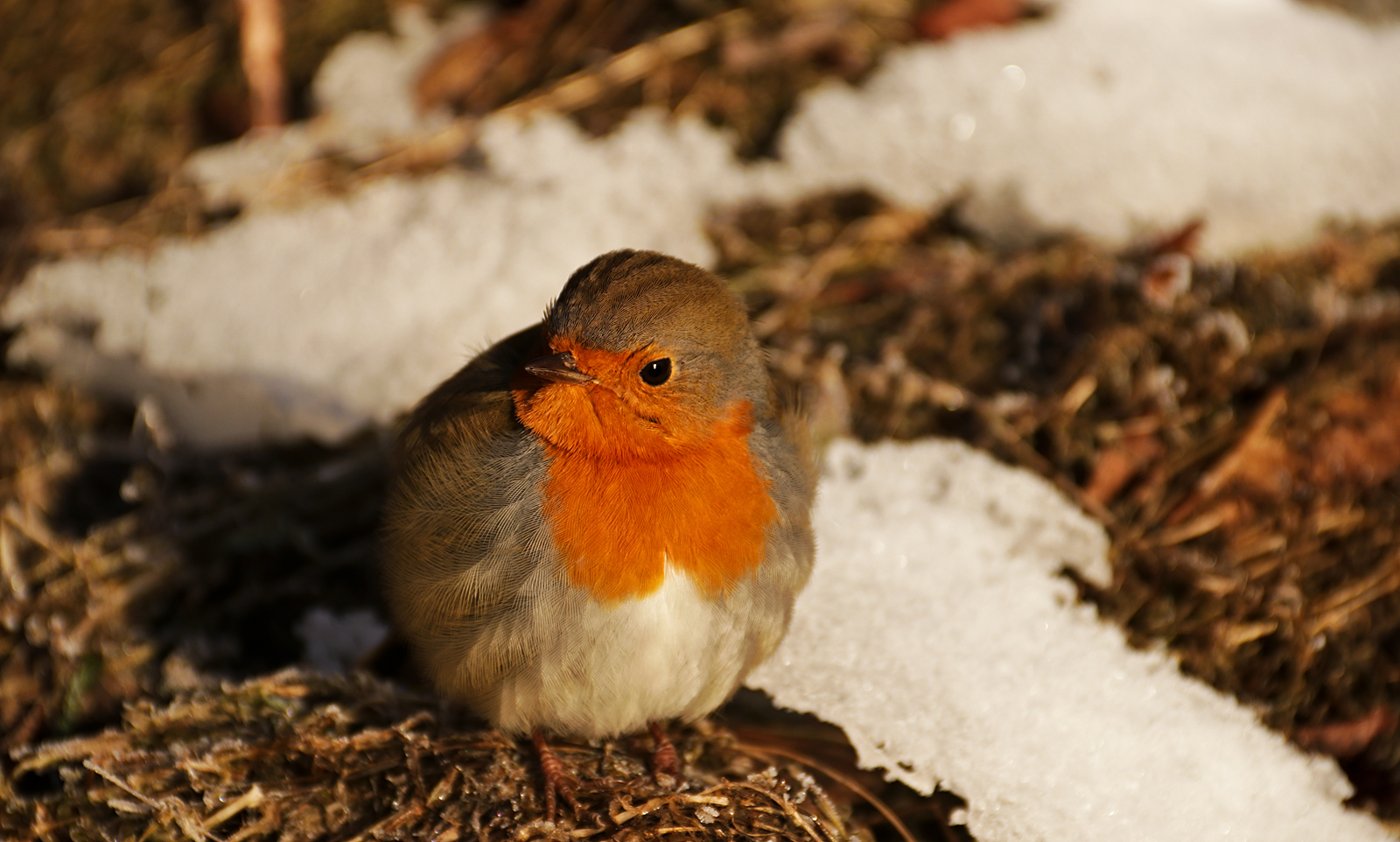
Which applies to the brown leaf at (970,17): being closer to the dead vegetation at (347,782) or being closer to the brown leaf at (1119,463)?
the brown leaf at (1119,463)

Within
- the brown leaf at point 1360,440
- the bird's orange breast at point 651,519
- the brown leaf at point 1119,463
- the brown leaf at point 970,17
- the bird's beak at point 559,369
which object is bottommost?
the brown leaf at point 1360,440

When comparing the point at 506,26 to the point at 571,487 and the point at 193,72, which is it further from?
the point at 571,487

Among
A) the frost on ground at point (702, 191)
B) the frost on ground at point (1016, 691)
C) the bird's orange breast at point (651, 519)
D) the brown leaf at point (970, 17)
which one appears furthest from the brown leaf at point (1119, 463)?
the brown leaf at point (970, 17)

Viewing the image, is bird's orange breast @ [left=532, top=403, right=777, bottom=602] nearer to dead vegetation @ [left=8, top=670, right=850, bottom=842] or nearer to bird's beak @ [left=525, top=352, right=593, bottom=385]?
bird's beak @ [left=525, top=352, right=593, bottom=385]

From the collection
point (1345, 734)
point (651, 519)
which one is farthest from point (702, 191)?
point (1345, 734)

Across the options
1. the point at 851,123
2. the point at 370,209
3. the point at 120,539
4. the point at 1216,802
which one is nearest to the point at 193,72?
the point at 370,209

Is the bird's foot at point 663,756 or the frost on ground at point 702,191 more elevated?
the frost on ground at point 702,191
